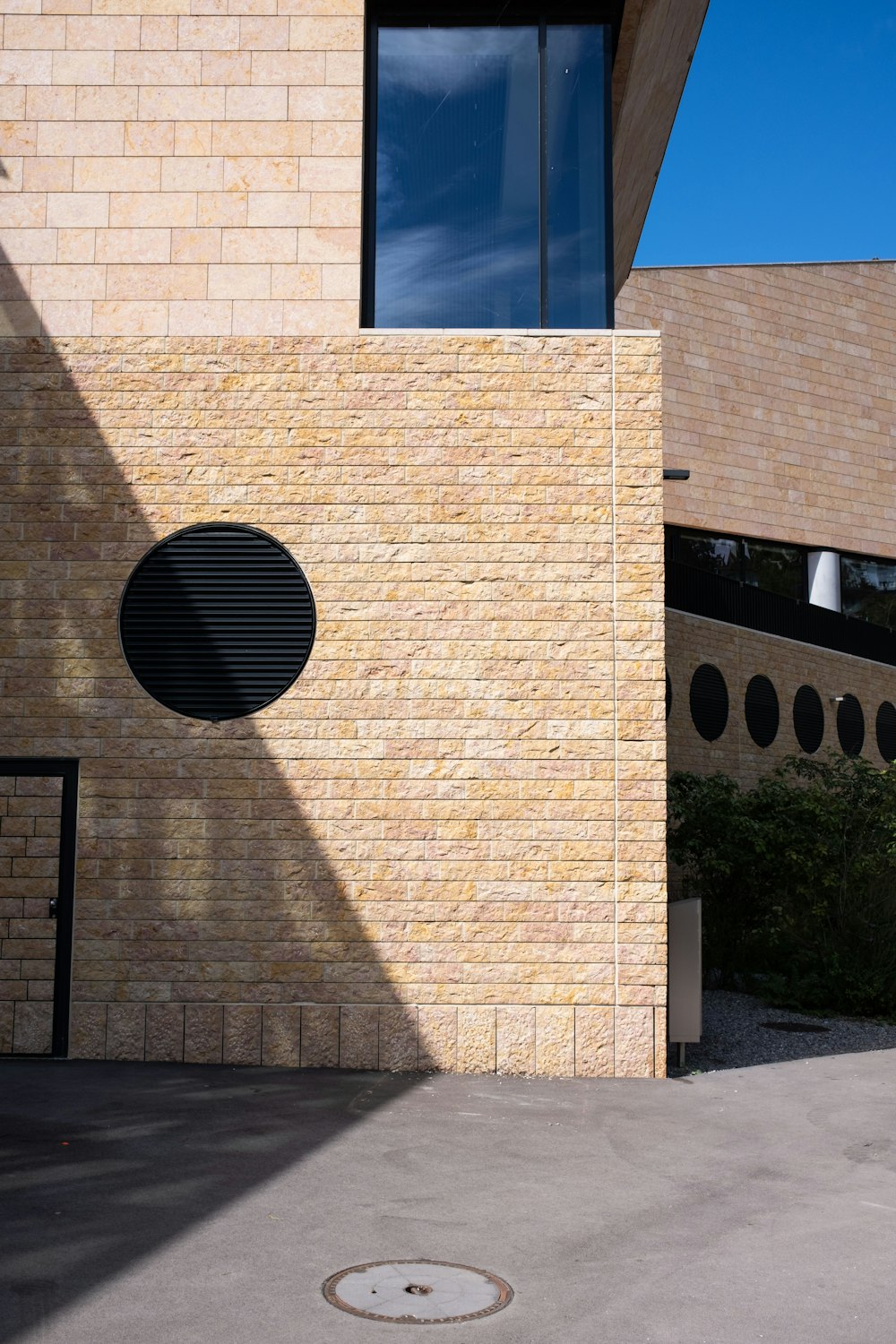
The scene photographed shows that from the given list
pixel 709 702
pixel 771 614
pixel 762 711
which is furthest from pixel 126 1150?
pixel 771 614

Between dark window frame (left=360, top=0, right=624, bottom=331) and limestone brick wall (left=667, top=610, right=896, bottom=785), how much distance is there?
11038 mm

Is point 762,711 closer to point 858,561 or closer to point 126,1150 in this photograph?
point 858,561

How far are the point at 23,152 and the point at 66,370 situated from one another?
1.90m

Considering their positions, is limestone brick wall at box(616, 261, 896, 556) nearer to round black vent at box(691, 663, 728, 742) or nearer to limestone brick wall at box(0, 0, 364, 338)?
round black vent at box(691, 663, 728, 742)

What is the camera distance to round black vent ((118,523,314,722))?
9.92 m

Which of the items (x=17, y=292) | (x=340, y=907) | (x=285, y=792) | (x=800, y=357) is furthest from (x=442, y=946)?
(x=800, y=357)

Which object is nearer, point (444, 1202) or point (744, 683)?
point (444, 1202)

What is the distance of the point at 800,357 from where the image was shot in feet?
99.0

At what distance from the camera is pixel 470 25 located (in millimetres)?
10820

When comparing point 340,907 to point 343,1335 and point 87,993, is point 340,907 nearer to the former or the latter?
point 87,993

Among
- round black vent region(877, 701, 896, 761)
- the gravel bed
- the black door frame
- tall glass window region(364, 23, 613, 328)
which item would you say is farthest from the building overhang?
round black vent region(877, 701, 896, 761)

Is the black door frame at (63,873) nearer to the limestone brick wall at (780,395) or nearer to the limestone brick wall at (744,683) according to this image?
the limestone brick wall at (744,683)

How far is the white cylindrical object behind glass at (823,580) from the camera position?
29781 millimetres

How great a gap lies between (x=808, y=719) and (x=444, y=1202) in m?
20.0
